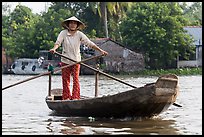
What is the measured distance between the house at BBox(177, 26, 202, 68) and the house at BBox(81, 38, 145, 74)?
2782mm

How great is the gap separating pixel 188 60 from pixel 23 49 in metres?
10.5

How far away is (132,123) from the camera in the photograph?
7898 mm

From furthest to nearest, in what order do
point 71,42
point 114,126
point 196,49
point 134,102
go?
1. point 196,49
2. point 71,42
3. point 134,102
4. point 114,126

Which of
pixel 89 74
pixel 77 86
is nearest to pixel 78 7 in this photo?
pixel 89 74

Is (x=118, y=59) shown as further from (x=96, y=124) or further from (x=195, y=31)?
(x=96, y=124)

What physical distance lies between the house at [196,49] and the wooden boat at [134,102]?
79.7 feet

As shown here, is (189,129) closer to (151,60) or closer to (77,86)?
(77,86)

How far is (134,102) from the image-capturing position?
7762 millimetres

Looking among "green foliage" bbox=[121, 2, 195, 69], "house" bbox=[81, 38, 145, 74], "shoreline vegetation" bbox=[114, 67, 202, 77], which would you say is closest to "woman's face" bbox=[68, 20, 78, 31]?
"shoreline vegetation" bbox=[114, 67, 202, 77]

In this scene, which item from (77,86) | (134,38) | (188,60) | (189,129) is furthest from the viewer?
(188,60)

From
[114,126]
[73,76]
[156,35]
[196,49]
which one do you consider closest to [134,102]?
[114,126]

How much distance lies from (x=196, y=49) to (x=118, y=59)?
5200 mm

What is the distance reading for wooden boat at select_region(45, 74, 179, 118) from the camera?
757cm

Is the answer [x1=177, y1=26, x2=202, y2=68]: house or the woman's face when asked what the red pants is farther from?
[x1=177, y1=26, x2=202, y2=68]: house
